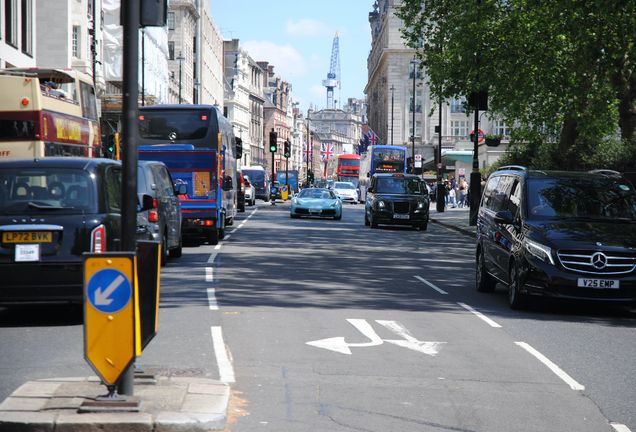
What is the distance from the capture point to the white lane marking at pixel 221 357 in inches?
258

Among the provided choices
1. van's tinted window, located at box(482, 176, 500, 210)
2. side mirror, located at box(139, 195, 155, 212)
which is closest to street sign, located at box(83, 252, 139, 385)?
side mirror, located at box(139, 195, 155, 212)

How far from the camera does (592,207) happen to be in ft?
36.9

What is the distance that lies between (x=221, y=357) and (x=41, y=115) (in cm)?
1549

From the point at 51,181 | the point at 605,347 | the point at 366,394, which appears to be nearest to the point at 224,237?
the point at 51,181

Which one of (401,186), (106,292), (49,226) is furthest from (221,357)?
(401,186)

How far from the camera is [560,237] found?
10.3 meters

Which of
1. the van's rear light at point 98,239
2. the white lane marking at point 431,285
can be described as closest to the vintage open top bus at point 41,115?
the white lane marking at point 431,285

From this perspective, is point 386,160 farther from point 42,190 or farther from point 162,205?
point 42,190

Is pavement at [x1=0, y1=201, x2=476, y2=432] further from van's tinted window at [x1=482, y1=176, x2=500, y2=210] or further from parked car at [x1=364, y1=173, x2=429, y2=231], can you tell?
parked car at [x1=364, y1=173, x2=429, y2=231]

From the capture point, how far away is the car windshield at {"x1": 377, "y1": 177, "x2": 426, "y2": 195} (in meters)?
30.3

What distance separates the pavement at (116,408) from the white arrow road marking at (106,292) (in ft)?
2.02

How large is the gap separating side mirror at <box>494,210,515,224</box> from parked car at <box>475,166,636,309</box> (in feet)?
0.04

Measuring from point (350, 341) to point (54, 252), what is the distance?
3.17 m

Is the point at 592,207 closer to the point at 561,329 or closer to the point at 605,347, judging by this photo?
the point at 561,329
